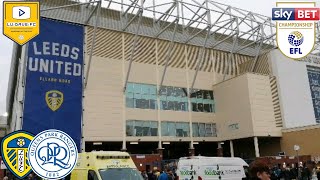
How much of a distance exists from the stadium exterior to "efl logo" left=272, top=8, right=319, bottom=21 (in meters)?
21.9

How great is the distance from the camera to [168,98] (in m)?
44.8

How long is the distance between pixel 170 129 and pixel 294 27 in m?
27.5

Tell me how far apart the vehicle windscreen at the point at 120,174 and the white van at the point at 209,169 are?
910cm

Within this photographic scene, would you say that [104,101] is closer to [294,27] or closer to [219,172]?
[219,172]

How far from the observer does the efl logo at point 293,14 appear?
727 inches

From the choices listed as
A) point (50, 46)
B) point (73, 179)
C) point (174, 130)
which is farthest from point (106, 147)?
point (50, 46)

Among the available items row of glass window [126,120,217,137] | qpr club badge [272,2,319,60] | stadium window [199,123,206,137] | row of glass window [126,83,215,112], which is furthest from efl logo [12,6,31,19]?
stadium window [199,123,206,137]

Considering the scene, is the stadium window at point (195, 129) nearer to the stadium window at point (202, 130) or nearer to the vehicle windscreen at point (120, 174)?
the stadium window at point (202, 130)

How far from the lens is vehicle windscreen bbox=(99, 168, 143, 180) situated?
12.0 m

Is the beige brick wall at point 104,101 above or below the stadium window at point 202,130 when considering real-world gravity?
above

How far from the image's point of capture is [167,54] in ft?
150

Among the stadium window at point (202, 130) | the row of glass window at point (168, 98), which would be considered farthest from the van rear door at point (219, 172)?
the stadium window at point (202, 130)

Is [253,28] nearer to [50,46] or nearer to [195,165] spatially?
[195,165]

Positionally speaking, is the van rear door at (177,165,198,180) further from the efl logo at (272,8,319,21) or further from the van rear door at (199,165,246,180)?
the efl logo at (272,8,319,21)
